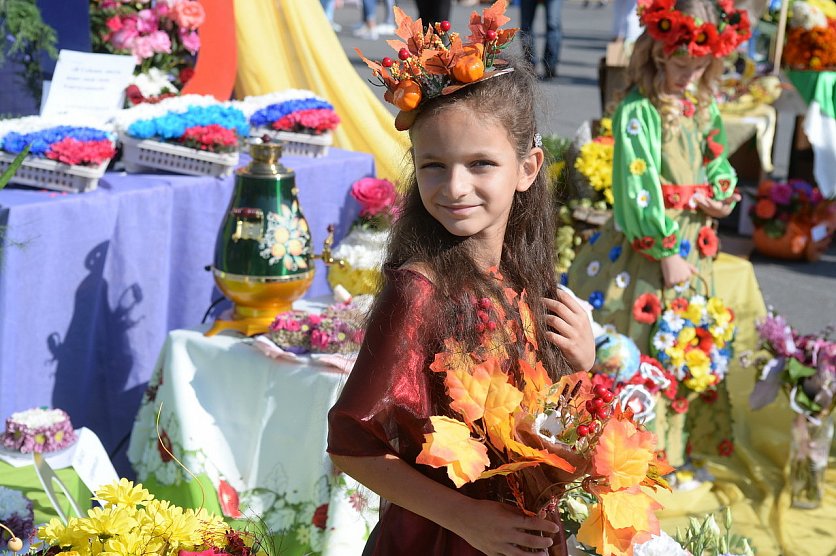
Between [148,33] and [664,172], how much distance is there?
6.18 ft

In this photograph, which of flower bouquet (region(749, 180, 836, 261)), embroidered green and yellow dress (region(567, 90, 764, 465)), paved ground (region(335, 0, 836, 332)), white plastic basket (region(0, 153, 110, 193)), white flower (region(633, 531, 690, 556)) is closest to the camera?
white flower (region(633, 531, 690, 556))

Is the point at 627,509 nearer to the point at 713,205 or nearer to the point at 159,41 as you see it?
the point at 713,205

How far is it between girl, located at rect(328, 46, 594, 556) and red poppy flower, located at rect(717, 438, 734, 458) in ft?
7.23

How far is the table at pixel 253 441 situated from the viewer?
2.46 metres

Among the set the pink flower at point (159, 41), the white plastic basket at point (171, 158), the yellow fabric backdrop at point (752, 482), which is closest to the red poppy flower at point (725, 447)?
the yellow fabric backdrop at point (752, 482)

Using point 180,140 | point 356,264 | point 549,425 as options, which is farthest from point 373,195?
point 549,425

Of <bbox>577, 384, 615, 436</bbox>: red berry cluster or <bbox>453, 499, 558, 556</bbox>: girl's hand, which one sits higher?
<bbox>577, 384, 615, 436</bbox>: red berry cluster

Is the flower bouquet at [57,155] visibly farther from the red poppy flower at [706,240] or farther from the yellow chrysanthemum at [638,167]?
the red poppy flower at [706,240]

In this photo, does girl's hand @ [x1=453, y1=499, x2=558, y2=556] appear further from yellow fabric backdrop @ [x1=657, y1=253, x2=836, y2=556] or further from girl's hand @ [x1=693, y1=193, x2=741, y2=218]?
girl's hand @ [x1=693, y1=193, x2=741, y2=218]

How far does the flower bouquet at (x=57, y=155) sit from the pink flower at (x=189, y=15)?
2.99 ft

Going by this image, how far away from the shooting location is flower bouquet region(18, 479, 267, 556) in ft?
4.30

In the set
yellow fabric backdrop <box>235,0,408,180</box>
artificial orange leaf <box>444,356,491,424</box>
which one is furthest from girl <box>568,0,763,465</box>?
artificial orange leaf <box>444,356,491,424</box>

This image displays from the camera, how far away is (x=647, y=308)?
3.35 metres

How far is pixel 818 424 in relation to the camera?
332cm
